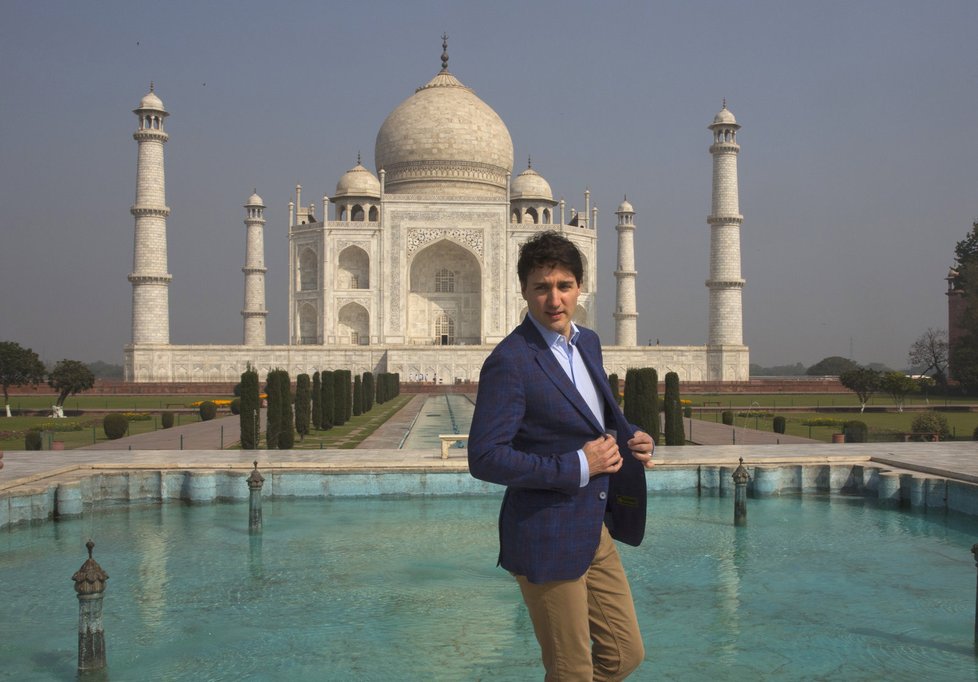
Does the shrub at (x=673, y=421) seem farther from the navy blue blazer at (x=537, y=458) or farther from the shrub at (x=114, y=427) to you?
the navy blue blazer at (x=537, y=458)

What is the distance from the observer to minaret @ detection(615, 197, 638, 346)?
34.4 meters

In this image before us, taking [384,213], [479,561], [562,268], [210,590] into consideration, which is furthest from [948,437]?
[384,213]

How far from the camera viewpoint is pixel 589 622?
221cm

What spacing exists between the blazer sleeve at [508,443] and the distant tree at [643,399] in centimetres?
939

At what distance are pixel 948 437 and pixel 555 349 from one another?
38.2 feet

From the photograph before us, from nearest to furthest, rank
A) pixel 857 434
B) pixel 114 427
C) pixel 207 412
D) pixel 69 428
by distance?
pixel 857 434, pixel 114 427, pixel 69 428, pixel 207 412

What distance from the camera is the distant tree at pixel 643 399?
1134cm

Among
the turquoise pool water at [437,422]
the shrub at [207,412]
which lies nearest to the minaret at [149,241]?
the turquoise pool water at [437,422]

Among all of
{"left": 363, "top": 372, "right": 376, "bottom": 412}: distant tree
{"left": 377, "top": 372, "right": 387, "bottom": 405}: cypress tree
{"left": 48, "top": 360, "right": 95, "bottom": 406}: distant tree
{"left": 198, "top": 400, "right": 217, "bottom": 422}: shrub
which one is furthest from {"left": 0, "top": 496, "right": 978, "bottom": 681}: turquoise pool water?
{"left": 377, "top": 372, "right": 387, "bottom": 405}: cypress tree

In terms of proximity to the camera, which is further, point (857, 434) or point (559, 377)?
point (857, 434)

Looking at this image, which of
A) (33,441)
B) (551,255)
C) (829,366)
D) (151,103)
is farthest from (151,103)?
(829,366)

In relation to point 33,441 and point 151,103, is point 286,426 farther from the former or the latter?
point 151,103

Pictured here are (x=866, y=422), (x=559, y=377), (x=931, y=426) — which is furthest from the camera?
(x=866, y=422)

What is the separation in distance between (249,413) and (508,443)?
8.92 m
